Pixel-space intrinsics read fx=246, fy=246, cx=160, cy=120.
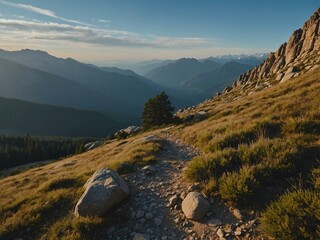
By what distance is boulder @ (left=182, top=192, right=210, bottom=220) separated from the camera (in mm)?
7672

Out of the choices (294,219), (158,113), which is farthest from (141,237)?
(158,113)

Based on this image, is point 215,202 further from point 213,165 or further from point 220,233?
point 213,165

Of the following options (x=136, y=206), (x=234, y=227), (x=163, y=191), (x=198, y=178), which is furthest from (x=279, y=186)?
(x=136, y=206)

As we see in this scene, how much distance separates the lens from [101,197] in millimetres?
8891

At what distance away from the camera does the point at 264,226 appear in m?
6.18

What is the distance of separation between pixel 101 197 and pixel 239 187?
480cm

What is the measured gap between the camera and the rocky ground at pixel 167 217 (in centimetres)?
697

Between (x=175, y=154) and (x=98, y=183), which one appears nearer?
(x=98, y=183)

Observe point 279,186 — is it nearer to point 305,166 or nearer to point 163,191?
point 305,166

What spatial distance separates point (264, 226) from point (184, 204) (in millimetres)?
2773

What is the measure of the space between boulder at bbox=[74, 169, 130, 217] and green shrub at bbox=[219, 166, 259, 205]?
12.3 feet

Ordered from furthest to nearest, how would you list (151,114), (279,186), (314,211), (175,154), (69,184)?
(151,114), (175,154), (69,184), (279,186), (314,211)

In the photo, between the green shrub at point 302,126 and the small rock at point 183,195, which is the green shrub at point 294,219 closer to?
the small rock at point 183,195

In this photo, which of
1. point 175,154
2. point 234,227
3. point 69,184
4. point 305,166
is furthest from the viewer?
point 175,154
